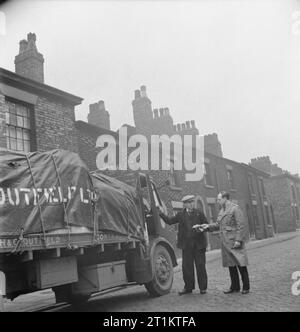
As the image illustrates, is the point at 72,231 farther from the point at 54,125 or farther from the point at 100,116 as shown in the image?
the point at 100,116

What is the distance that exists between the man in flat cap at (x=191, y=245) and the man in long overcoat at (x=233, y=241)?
0.83 ft

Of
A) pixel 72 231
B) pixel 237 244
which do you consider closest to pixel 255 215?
pixel 237 244

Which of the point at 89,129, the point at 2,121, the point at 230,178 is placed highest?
the point at 89,129

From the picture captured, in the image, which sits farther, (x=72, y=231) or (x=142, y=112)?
(x=142, y=112)

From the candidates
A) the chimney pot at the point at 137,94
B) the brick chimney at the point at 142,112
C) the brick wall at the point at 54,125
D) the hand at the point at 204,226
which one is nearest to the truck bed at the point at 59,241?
the hand at the point at 204,226

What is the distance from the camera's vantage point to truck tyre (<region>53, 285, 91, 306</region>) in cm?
679

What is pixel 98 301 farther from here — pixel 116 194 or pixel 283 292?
pixel 283 292

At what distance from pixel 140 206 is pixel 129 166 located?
31.0 ft

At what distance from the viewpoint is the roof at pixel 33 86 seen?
1157 cm

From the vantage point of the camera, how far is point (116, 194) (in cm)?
713

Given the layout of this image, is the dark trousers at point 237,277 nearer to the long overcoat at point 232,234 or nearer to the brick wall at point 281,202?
the long overcoat at point 232,234

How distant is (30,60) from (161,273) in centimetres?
958

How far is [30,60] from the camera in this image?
14250 mm
